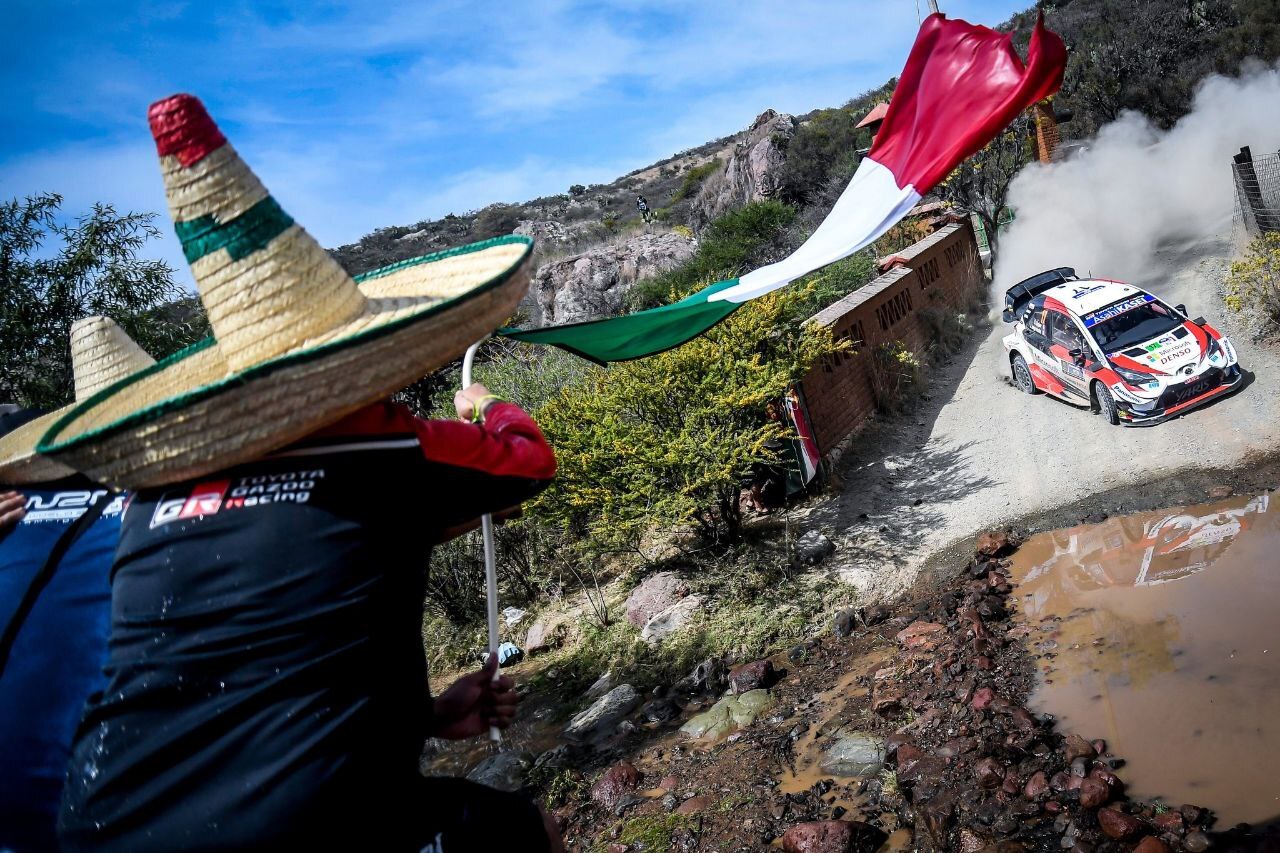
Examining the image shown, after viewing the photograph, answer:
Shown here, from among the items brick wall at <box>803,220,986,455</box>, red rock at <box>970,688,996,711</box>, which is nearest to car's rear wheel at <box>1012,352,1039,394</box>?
brick wall at <box>803,220,986,455</box>

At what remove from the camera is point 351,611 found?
1754mm

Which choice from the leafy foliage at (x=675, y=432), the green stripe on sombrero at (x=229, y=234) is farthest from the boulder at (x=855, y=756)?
the green stripe on sombrero at (x=229, y=234)

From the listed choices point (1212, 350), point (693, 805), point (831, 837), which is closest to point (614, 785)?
point (693, 805)

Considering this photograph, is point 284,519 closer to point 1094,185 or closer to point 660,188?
point 1094,185

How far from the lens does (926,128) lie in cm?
435

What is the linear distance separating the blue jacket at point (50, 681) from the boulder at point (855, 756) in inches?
162

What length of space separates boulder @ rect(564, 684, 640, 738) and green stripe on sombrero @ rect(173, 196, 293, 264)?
5.82 meters

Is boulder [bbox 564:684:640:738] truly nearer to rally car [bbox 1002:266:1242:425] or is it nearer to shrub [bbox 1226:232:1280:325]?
rally car [bbox 1002:266:1242:425]

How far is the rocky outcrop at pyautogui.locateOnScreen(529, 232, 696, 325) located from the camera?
977 inches

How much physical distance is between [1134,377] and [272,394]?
10464mm

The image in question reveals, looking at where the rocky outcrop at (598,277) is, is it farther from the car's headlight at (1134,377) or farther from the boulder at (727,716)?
the boulder at (727,716)

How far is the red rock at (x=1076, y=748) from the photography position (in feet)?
15.1

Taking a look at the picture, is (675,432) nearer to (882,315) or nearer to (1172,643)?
(1172,643)

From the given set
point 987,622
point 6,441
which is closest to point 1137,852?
point 987,622
